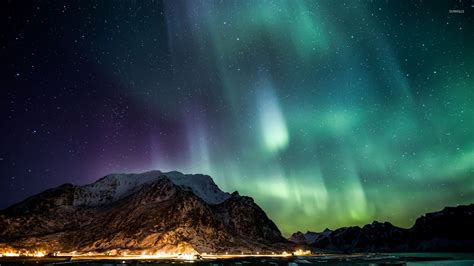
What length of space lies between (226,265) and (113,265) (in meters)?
50.7

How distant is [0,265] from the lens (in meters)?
175

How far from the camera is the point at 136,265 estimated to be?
17512 centimetres

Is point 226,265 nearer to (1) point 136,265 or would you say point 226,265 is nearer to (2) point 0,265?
(1) point 136,265

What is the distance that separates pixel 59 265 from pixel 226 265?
73986mm

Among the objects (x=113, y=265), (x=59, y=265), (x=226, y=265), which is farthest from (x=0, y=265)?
(x=226, y=265)

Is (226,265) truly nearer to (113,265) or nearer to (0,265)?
(113,265)

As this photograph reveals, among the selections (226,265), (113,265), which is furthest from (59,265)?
(226,265)

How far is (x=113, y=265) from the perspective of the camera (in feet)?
571

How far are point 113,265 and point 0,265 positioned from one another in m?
51.2

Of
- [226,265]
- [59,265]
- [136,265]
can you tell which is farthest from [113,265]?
[226,265]

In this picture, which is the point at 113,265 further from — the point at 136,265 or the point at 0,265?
the point at 0,265

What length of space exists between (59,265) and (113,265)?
23278 millimetres

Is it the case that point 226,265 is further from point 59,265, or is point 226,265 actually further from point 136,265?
point 59,265

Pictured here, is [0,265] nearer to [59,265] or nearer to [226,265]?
[59,265]
